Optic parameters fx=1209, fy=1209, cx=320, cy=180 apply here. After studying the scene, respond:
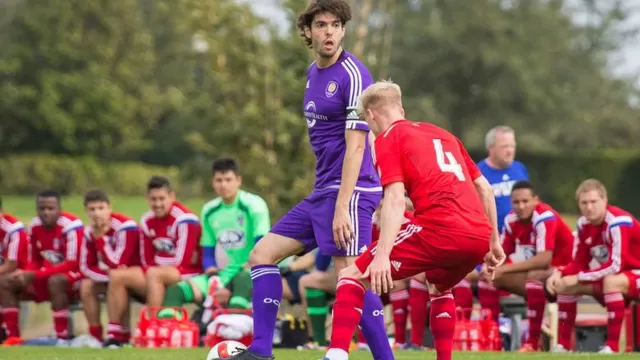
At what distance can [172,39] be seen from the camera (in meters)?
68.3

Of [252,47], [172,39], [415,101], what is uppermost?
[172,39]

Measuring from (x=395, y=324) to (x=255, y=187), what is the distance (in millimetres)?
9440

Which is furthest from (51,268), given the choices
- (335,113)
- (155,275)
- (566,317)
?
(335,113)

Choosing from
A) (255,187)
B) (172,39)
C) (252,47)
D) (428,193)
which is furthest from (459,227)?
(172,39)

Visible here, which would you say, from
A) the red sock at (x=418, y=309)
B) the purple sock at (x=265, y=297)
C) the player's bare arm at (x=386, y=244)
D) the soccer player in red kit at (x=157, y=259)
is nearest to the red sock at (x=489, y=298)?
the red sock at (x=418, y=309)

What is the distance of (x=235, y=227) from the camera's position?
12078mm

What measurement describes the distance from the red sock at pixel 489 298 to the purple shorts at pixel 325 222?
464cm

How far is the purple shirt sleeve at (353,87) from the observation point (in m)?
7.21

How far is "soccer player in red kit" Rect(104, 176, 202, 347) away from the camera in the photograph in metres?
12.1

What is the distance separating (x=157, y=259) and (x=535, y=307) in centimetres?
393

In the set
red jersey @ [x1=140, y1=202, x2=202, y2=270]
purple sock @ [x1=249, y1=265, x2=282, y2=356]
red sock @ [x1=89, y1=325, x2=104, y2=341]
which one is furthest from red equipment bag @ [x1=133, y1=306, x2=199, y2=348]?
purple sock @ [x1=249, y1=265, x2=282, y2=356]

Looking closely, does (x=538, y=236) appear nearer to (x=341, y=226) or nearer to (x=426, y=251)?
(x=341, y=226)

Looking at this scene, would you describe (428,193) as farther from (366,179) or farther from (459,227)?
(366,179)

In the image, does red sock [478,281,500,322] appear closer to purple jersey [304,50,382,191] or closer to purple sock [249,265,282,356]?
purple jersey [304,50,382,191]
